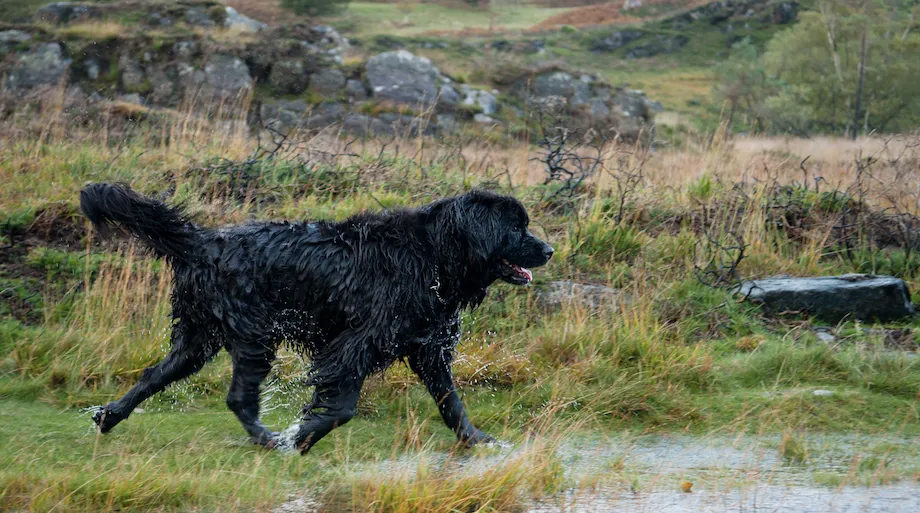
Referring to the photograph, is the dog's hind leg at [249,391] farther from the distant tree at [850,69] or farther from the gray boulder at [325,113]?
the distant tree at [850,69]

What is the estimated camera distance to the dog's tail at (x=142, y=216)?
16.1 feet

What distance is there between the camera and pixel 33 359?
6.29 m

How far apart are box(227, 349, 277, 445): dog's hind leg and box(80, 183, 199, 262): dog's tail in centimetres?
72

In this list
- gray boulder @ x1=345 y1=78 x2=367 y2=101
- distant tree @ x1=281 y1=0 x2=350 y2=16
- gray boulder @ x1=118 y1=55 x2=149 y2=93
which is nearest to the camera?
gray boulder @ x1=118 y1=55 x2=149 y2=93

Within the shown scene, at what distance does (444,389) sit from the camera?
5184 millimetres

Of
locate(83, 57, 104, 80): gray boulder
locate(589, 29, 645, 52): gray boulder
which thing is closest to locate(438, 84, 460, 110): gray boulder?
locate(83, 57, 104, 80): gray boulder

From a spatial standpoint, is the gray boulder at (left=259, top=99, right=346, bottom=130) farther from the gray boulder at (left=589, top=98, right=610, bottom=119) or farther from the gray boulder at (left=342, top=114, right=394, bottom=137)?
the gray boulder at (left=589, top=98, right=610, bottom=119)

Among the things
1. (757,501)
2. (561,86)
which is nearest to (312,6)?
(561,86)

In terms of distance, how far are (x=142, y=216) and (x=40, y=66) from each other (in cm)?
1536

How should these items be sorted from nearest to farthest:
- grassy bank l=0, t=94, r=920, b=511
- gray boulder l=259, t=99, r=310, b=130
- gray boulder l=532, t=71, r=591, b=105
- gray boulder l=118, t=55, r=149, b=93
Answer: grassy bank l=0, t=94, r=920, b=511, gray boulder l=259, t=99, r=310, b=130, gray boulder l=118, t=55, r=149, b=93, gray boulder l=532, t=71, r=591, b=105

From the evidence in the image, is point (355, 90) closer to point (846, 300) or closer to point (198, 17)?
point (198, 17)

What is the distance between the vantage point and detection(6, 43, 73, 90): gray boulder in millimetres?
17375

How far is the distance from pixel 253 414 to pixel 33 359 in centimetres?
228

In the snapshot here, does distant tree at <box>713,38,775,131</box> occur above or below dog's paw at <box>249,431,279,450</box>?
below
